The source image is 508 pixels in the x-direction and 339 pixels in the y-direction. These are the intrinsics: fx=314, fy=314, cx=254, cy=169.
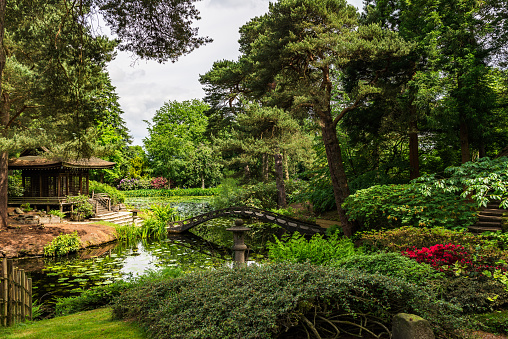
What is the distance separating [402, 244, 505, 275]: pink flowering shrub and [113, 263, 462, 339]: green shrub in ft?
5.44

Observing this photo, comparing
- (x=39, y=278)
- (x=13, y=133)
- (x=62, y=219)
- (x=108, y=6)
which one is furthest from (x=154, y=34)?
(x=62, y=219)

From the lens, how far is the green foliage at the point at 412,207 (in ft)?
25.5

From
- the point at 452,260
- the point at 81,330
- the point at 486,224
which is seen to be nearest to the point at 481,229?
the point at 486,224

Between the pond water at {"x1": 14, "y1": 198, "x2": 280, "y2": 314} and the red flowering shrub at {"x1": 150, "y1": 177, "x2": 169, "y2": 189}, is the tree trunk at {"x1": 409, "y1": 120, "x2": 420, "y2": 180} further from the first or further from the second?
the red flowering shrub at {"x1": 150, "y1": 177, "x2": 169, "y2": 189}

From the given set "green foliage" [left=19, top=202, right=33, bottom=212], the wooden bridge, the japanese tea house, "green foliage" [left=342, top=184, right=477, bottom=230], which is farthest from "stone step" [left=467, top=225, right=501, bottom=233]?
"green foliage" [left=19, top=202, right=33, bottom=212]

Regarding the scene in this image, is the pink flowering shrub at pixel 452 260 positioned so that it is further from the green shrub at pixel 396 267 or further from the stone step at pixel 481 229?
the stone step at pixel 481 229

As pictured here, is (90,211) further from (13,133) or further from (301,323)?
(301,323)

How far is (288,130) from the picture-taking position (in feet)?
52.3

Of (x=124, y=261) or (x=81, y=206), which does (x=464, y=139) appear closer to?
(x=124, y=261)

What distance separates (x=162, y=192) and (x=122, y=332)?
37272mm

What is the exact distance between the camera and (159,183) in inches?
1735

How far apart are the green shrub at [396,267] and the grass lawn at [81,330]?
3487 mm

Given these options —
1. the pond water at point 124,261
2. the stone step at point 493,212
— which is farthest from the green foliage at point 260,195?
the stone step at point 493,212

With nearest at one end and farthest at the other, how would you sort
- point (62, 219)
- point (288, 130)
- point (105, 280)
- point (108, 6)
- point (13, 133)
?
1. point (108, 6)
2. point (105, 280)
3. point (13, 133)
4. point (288, 130)
5. point (62, 219)
